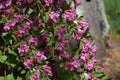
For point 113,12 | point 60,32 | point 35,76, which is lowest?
point 35,76

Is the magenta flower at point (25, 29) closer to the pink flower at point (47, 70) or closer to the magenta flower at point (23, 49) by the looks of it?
the magenta flower at point (23, 49)

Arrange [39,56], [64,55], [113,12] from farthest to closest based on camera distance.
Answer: [113,12] → [64,55] → [39,56]

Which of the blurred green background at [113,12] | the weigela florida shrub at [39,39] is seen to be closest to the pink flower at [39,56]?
the weigela florida shrub at [39,39]

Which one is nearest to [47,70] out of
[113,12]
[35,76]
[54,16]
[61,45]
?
[35,76]

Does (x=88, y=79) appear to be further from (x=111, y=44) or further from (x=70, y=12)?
(x=111, y=44)

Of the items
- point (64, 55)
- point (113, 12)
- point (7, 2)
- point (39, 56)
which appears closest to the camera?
point (7, 2)

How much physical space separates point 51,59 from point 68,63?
167 millimetres

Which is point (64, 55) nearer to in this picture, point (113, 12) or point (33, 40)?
point (33, 40)

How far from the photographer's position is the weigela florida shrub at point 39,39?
13.6 feet

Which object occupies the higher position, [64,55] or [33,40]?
[33,40]

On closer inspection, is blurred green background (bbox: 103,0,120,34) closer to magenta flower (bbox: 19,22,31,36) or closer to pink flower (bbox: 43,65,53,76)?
pink flower (bbox: 43,65,53,76)

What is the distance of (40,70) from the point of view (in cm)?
423

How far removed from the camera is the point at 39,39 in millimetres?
4277

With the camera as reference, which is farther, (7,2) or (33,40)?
(33,40)
